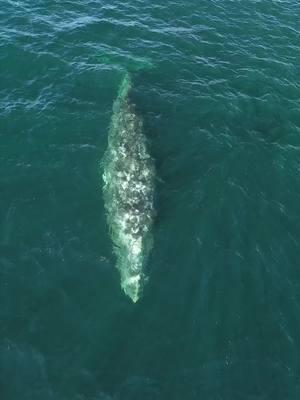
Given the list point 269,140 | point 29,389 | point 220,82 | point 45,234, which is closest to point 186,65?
point 220,82

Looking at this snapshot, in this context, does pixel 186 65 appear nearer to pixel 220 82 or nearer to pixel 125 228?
pixel 220 82

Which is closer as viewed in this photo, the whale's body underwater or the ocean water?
the ocean water

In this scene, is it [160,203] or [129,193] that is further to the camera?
[129,193]

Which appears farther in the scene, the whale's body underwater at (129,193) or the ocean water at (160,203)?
the whale's body underwater at (129,193)

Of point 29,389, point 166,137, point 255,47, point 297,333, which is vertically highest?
point 255,47

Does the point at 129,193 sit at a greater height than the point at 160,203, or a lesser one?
lesser
